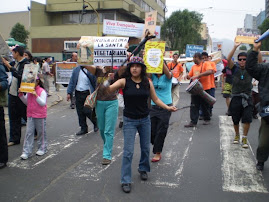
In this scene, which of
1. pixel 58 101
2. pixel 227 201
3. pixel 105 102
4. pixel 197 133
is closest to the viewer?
pixel 227 201

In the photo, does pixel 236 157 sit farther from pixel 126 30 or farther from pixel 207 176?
pixel 126 30

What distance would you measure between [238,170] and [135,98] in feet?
6.91

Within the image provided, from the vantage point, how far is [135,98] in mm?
4090

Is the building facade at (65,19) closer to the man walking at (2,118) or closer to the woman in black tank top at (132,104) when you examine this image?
the man walking at (2,118)

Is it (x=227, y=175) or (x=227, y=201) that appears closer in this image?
(x=227, y=201)

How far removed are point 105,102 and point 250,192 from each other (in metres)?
2.55

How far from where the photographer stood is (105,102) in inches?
200

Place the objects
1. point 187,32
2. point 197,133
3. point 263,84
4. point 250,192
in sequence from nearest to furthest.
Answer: point 250,192 → point 263,84 → point 197,133 → point 187,32

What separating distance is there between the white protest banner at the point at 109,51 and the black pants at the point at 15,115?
96.2 inches

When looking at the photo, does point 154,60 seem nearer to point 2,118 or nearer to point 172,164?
point 172,164

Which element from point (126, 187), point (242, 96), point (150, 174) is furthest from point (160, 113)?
point (242, 96)

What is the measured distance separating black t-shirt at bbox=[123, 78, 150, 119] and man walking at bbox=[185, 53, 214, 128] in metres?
3.92

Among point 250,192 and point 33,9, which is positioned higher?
point 33,9

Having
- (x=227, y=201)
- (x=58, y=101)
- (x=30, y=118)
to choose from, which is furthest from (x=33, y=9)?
(x=227, y=201)
